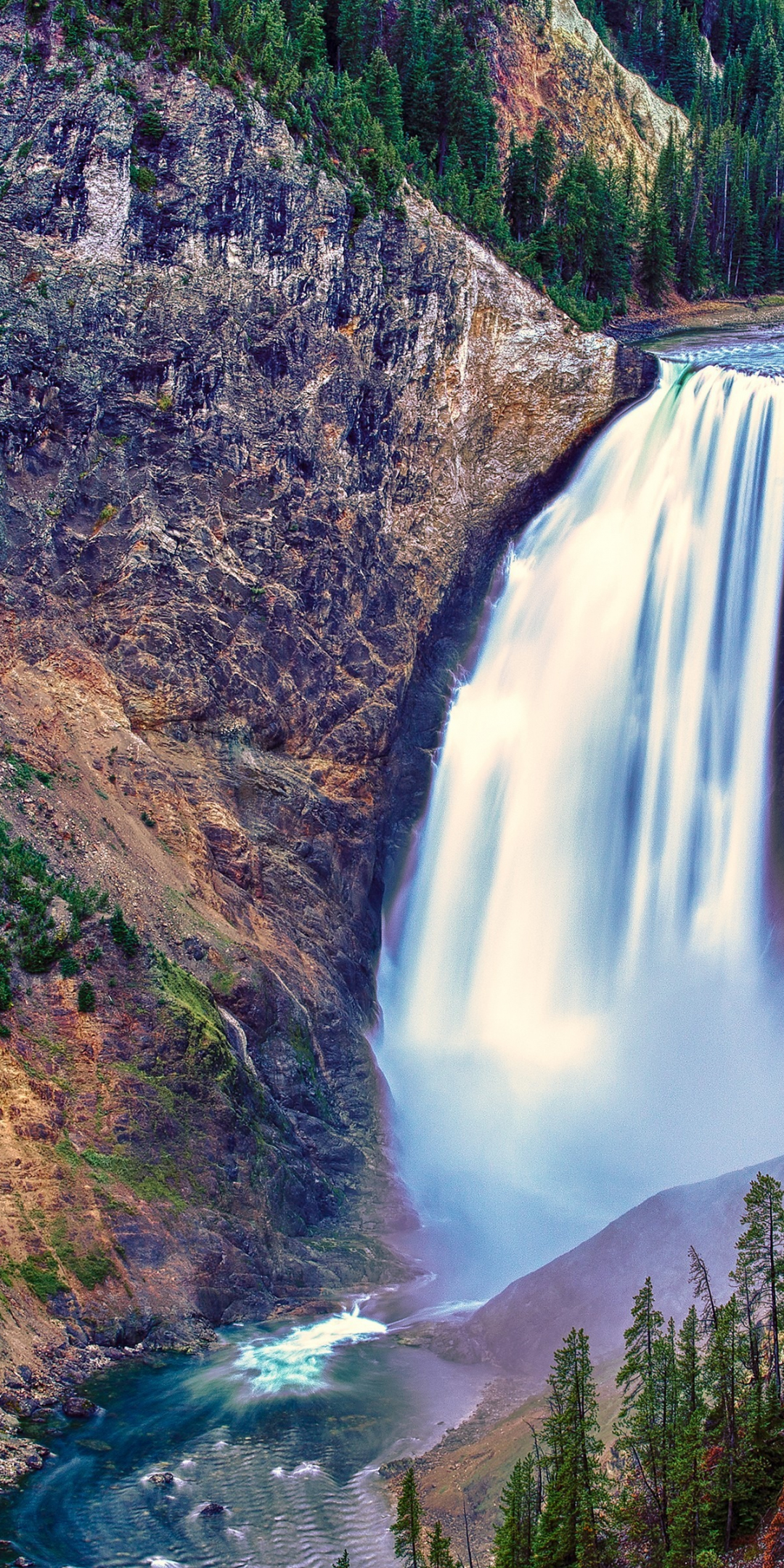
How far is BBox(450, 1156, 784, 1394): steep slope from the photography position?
28188 mm

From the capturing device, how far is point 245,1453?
25906 mm

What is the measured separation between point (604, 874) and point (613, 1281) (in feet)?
65.1

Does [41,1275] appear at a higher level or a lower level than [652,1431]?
higher

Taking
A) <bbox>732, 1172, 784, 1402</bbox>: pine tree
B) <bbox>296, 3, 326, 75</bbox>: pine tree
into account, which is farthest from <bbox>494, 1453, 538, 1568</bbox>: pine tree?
<bbox>296, 3, 326, 75</bbox>: pine tree

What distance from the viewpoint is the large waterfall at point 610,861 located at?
41.5m

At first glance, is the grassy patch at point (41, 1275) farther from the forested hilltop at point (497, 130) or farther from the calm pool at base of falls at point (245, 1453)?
the forested hilltop at point (497, 130)

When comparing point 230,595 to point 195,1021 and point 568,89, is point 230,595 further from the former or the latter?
point 568,89

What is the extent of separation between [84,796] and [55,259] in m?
21.8

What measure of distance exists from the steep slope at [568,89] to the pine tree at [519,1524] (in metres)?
69.0

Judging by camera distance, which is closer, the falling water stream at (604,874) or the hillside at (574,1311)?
the hillside at (574,1311)

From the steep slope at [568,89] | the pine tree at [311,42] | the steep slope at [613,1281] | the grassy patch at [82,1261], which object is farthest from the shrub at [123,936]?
the steep slope at [568,89]

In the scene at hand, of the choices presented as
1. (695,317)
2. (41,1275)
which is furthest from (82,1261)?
(695,317)

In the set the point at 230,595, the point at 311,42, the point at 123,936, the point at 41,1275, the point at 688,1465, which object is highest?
the point at 311,42

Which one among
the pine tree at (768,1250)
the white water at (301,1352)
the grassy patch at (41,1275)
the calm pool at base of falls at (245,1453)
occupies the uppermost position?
the pine tree at (768,1250)
